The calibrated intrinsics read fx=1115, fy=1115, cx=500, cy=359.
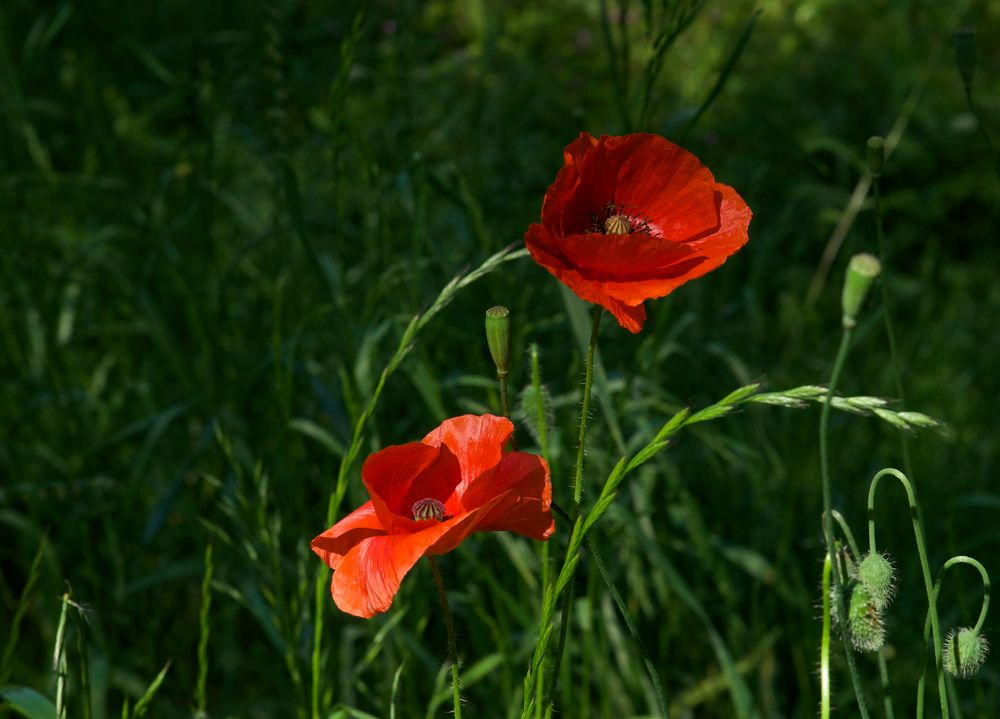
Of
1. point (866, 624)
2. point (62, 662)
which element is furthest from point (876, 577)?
point (62, 662)

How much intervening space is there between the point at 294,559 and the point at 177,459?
1.42 ft

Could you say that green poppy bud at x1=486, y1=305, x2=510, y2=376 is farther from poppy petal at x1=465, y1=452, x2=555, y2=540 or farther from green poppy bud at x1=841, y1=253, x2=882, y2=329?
green poppy bud at x1=841, y1=253, x2=882, y2=329

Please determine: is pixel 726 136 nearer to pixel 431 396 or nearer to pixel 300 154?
pixel 300 154

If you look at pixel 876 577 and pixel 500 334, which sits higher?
pixel 500 334

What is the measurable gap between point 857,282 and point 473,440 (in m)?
0.35

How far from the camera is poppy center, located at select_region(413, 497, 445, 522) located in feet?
3.12

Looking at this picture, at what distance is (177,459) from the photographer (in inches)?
92.0

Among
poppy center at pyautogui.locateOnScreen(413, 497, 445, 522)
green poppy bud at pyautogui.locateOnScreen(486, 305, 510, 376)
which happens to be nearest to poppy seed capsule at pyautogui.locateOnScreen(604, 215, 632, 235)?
green poppy bud at pyautogui.locateOnScreen(486, 305, 510, 376)

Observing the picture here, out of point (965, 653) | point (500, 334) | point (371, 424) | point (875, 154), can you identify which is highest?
point (875, 154)

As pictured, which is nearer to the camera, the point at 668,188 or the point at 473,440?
the point at 473,440

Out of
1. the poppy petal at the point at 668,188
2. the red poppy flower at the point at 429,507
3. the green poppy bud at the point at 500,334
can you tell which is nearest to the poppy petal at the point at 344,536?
the red poppy flower at the point at 429,507

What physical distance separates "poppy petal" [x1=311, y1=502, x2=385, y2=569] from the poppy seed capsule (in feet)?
1.11

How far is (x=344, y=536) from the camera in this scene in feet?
3.05

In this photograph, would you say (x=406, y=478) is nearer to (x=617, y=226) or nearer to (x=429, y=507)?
(x=429, y=507)
